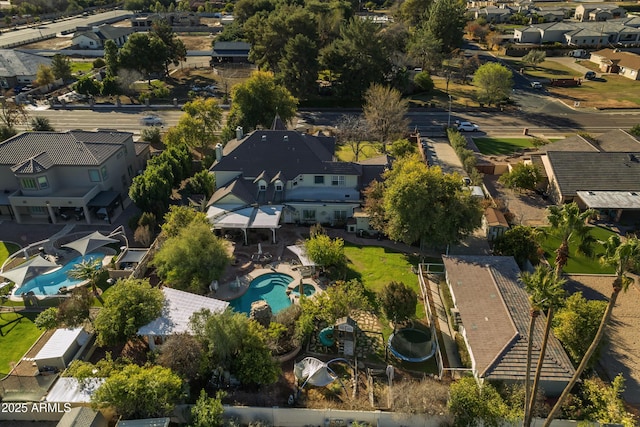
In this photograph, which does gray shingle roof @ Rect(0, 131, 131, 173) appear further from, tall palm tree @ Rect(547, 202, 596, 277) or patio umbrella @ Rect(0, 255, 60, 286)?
tall palm tree @ Rect(547, 202, 596, 277)

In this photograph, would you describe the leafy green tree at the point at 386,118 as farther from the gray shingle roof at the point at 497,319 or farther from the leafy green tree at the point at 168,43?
the leafy green tree at the point at 168,43

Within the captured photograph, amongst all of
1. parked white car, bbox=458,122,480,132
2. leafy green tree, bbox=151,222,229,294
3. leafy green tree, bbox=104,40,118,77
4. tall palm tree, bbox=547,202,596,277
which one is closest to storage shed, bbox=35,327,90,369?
leafy green tree, bbox=151,222,229,294

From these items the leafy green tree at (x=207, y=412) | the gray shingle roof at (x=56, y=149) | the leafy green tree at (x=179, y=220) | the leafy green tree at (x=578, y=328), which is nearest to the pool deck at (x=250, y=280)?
the leafy green tree at (x=179, y=220)

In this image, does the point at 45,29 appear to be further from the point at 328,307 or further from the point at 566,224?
the point at 566,224

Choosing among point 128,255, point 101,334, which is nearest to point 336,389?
point 101,334

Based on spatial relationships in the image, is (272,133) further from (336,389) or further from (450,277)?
(336,389)
